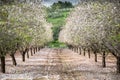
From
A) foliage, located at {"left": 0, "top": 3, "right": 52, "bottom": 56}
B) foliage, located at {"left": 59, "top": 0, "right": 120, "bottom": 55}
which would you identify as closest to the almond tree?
foliage, located at {"left": 59, "top": 0, "right": 120, "bottom": 55}

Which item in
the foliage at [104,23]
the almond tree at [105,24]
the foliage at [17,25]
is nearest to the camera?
the almond tree at [105,24]

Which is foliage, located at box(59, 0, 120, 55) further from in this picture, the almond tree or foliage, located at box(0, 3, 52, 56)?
foliage, located at box(0, 3, 52, 56)

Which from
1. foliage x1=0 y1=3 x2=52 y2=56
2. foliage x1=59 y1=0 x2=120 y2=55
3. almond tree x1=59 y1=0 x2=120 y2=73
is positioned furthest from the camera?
foliage x1=0 y1=3 x2=52 y2=56

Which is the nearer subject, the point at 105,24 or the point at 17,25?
the point at 105,24

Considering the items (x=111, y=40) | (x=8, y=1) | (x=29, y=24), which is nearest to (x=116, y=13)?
(x=111, y=40)

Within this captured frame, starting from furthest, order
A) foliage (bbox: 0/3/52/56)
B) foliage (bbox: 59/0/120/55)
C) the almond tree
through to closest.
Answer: foliage (bbox: 0/3/52/56) < foliage (bbox: 59/0/120/55) < the almond tree

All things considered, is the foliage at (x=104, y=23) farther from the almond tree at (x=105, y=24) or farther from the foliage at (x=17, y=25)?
the foliage at (x=17, y=25)

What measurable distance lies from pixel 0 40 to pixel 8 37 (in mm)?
1830

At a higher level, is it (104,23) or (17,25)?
(104,23)

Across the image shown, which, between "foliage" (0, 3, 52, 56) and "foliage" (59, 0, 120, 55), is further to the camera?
"foliage" (0, 3, 52, 56)

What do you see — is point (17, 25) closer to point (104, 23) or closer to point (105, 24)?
point (104, 23)

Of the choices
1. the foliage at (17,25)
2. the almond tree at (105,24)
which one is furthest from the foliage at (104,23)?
the foliage at (17,25)

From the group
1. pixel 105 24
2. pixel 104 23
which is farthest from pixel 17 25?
pixel 105 24

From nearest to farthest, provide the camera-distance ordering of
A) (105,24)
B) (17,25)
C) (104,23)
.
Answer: (105,24)
(104,23)
(17,25)
